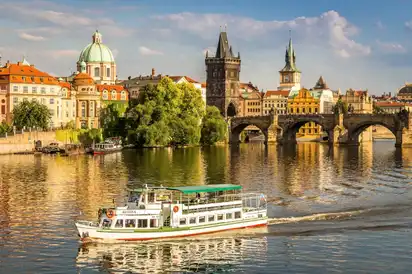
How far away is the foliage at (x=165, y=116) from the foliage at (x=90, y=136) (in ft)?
19.3

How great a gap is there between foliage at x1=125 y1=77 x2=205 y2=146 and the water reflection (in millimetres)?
92431

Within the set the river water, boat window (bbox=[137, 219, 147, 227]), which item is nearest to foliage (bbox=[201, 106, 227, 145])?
the river water

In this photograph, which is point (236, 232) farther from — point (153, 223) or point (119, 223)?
point (119, 223)

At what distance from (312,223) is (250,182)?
28400mm

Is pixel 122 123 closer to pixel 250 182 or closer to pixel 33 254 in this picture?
pixel 250 182

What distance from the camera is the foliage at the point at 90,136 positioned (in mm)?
141125

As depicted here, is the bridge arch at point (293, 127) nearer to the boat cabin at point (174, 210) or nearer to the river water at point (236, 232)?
the river water at point (236, 232)

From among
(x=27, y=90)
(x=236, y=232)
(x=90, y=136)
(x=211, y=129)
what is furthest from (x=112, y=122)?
(x=236, y=232)

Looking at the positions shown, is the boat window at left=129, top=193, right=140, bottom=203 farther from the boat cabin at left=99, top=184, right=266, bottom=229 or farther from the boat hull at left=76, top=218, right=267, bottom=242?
the boat hull at left=76, top=218, right=267, bottom=242

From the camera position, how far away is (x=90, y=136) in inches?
5620

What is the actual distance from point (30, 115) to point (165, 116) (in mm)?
26593

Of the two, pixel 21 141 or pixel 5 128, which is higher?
pixel 5 128

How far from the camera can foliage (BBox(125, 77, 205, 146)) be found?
14225cm

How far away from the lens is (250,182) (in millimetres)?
83875
